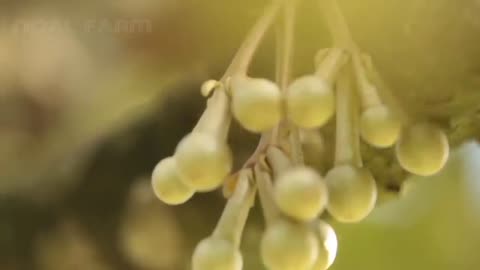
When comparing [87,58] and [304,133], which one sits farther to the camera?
[87,58]

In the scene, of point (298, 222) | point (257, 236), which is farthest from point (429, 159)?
point (257, 236)

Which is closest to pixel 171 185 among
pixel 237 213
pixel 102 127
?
pixel 237 213

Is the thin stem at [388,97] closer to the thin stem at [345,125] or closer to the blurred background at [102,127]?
the thin stem at [345,125]

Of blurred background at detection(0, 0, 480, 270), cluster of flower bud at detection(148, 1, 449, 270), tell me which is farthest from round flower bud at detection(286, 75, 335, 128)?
blurred background at detection(0, 0, 480, 270)

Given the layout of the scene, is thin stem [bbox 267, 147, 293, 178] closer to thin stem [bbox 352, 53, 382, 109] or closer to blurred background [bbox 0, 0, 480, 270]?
thin stem [bbox 352, 53, 382, 109]

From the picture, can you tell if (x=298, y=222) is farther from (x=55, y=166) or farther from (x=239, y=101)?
(x=55, y=166)

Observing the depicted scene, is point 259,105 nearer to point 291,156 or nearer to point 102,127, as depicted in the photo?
point 291,156

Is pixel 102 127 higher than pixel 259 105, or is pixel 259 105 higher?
pixel 259 105
